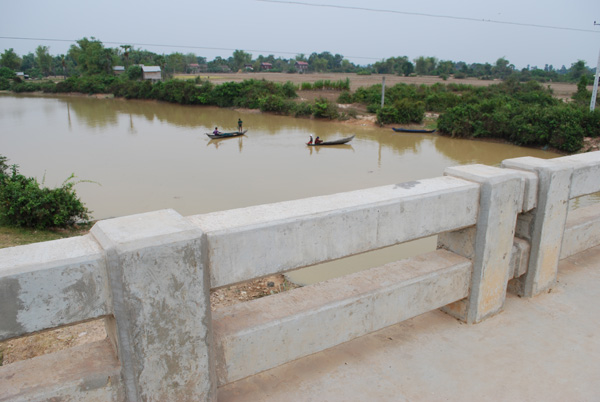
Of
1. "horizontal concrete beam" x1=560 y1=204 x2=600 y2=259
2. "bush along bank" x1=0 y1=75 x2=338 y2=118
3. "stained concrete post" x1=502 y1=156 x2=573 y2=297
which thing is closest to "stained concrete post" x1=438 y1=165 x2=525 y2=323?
"stained concrete post" x1=502 y1=156 x2=573 y2=297

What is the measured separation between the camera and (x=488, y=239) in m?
2.90

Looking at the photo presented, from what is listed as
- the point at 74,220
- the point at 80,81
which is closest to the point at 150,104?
the point at 80,81

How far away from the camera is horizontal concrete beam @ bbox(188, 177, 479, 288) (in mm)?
2045

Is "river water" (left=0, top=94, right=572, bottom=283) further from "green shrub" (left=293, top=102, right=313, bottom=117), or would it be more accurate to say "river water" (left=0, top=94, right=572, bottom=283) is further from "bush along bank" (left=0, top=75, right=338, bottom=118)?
"bush along bank" (left=0, top=75, right=338, bottom=118)

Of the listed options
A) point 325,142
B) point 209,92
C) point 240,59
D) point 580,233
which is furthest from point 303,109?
point 240,59

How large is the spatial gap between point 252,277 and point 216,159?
62.3 ft

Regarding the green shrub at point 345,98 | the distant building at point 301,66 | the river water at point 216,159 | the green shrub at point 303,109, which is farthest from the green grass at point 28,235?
the distant building at point 301,66

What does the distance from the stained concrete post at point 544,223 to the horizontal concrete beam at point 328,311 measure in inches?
25.9

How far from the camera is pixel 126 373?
1.85 m

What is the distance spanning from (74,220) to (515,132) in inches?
844

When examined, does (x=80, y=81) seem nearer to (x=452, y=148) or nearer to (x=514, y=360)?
(x=452, y=148)

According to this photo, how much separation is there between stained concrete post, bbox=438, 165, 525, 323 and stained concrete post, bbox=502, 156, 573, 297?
23cm

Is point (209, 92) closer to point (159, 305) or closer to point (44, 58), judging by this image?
point (159, 305)

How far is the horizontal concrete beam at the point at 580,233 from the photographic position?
3719 mm
